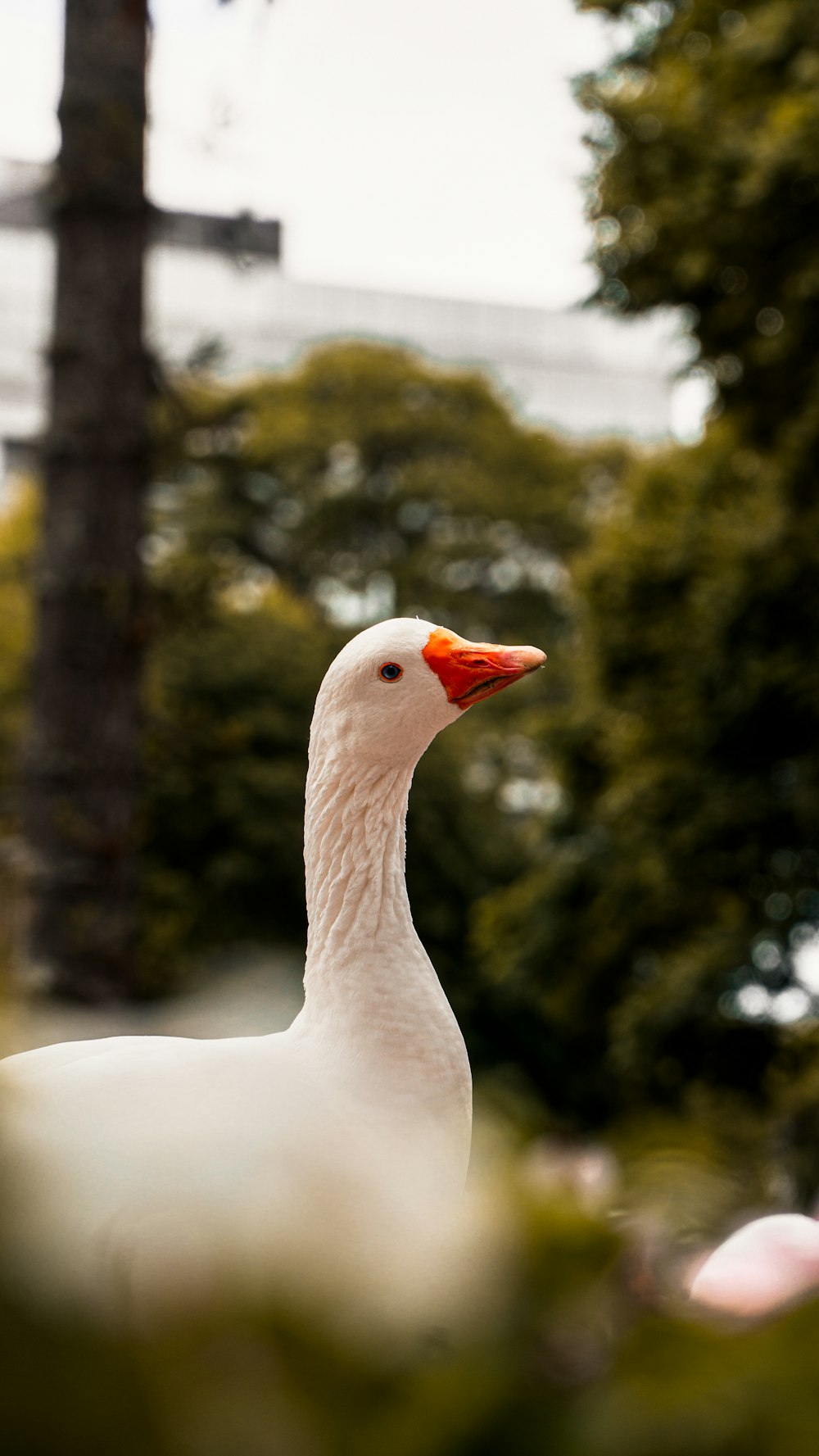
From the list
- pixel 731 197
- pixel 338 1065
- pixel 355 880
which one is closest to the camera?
pixel 338 1065

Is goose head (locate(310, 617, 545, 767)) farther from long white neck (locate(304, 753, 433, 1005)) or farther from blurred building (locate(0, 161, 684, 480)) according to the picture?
blurred building (locate(0, 161, 684, 480))

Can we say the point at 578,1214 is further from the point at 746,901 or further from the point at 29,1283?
the point at 746,901

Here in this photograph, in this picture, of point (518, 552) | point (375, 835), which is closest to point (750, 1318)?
point (375, 835)

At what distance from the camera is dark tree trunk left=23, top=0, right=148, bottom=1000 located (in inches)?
259

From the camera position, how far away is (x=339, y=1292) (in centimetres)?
55

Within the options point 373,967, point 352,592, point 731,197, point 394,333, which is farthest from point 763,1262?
point 394,333

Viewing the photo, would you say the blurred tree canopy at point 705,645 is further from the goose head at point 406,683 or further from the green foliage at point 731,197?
the goose head at point 406,683

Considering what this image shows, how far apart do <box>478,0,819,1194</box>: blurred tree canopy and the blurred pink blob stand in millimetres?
6467

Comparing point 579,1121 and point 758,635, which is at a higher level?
point 758,635

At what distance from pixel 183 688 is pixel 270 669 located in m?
1.26

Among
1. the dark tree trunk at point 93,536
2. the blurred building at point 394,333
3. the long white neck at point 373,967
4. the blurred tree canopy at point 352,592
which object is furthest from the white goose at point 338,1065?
the blurred building at point 394,333

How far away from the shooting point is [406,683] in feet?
7.98

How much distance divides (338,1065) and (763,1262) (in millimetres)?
881

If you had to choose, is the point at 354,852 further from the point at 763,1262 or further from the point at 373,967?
the point at 763,1262
